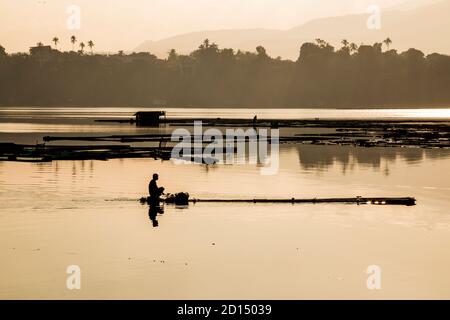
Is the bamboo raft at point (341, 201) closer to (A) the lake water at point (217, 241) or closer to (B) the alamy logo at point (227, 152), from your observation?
(A) the lake water at point (217, 241)

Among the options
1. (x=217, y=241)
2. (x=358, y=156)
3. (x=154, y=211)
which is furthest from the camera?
(x=358, y=156)

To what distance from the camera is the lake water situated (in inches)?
1099

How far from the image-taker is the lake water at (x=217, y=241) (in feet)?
91.6

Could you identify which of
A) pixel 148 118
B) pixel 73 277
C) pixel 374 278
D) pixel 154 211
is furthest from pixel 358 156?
pixel 148 118

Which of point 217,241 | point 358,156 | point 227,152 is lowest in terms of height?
point 217,241

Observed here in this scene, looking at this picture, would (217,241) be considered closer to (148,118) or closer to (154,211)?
(154,211)

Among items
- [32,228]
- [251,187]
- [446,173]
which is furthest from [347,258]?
[446,173]

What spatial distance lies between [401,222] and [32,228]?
17.8m

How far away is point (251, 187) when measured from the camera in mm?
58344

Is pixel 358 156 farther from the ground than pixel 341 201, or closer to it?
farther from the ground

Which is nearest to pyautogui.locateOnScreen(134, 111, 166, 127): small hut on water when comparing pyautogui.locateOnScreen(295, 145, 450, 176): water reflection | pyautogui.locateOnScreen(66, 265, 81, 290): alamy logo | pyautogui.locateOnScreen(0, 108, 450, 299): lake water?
pyautogui.locateOnScreen(295, 145, 450, 176): water reflection

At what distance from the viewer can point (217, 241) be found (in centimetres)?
3631

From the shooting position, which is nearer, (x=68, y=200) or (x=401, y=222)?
(x=401, y=222)
